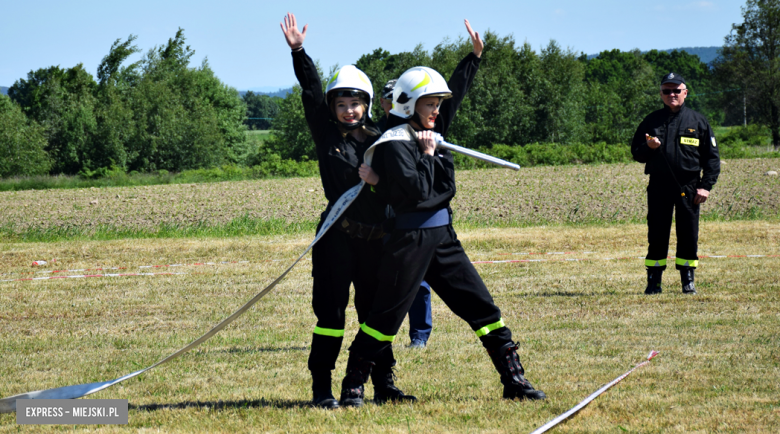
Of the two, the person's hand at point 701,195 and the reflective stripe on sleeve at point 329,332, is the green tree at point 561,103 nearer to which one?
the person's hand at point 701,195

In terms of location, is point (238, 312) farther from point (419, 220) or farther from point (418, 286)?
point (419, 220)

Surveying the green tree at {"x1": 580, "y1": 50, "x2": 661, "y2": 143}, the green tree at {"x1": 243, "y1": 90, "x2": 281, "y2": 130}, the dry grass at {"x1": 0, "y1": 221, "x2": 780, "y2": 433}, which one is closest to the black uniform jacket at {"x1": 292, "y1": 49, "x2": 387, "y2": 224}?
the dry grass at {"x1": 0, "y1": 221, "x2": 780, "y2": 433}

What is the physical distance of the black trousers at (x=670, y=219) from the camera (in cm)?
790

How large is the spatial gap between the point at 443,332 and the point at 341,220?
2.65 meters

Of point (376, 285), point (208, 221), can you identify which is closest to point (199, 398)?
point (376, 285)

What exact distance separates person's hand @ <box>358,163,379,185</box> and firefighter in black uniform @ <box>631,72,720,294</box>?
191 inches

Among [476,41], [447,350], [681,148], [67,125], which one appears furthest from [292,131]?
[476,41]

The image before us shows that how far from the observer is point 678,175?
25.8ft

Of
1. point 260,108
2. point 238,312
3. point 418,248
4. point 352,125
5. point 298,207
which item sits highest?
point 260,108

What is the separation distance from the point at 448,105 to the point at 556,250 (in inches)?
312

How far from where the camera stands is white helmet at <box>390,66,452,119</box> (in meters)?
4.02

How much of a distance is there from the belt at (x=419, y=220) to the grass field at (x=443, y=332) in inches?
43.6

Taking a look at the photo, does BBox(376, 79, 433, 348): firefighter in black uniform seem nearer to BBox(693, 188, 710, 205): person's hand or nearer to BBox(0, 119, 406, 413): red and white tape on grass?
BBox(0, 119, 406, 413): red and white tape on grass

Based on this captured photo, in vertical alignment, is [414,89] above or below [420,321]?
above
